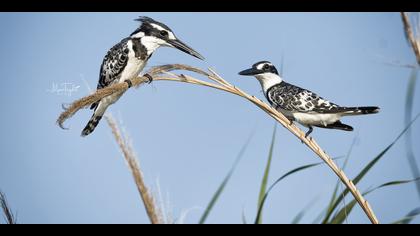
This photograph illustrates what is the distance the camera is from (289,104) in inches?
124

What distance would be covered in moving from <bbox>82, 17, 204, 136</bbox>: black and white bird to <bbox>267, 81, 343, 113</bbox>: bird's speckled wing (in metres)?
0.77

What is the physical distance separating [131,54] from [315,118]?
1166 millimetres

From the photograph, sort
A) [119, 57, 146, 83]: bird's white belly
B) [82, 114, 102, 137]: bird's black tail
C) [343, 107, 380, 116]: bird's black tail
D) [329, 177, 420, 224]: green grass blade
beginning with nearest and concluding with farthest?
[329, 177, 420, 224]: green grass blade, [343, 107, 380, 116]: bird's black tail, [82, 114, 102, 137]: bird's black tail, [119, 57, 146, 83]: bird's white belly

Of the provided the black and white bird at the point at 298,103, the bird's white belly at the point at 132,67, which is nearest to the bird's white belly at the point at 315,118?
the black and white bird at the point at 298,103

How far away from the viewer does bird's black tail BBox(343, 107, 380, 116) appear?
97.2 inches

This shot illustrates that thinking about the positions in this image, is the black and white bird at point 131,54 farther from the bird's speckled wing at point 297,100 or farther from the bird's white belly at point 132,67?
the bird's speckled wing at point 297,100

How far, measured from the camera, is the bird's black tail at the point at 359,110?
8.10ft

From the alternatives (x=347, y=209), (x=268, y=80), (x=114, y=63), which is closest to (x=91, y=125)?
(x=114, y=63)

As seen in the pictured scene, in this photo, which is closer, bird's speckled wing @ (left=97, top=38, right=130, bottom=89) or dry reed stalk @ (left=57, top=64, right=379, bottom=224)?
dry reed stalk @ (left=57, top=64, right=379, bottom=224)

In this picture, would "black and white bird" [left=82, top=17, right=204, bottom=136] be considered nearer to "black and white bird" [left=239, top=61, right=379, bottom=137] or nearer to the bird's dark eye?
the bird's dark eye

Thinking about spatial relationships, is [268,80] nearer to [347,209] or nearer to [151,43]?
[151,43]

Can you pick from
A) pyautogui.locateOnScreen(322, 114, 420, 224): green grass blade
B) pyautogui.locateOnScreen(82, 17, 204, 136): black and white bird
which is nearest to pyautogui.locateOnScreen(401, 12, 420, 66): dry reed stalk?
pyautogui.locateOnScreen(322, 114, 420, 224): green grass blade
